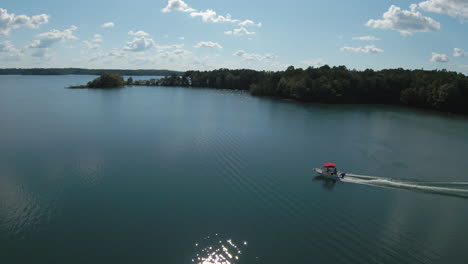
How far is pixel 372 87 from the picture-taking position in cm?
6800

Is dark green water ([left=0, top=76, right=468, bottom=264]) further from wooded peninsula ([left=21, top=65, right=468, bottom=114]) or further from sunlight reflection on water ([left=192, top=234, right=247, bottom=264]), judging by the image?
wooded peninsula ([left=21, top=65, right=468, bottom=114])

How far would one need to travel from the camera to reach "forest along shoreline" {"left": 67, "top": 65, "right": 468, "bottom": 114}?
54.5 metres

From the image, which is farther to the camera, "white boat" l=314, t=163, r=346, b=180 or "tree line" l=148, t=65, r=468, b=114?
"tree line" l=148, t=65, r=468, b=114

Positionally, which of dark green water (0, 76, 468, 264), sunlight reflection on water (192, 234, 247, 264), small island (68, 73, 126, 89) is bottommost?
sunlight reflection on water (192, 234, 247, 264)

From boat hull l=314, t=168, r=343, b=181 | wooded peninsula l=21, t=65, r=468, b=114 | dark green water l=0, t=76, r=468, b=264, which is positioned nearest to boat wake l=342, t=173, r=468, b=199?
dark green water l=0, t=76, r=468, b=264

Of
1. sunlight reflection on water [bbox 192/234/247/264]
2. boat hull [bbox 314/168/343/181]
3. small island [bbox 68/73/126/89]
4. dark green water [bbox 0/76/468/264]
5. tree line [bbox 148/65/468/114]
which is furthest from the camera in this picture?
small island [bbox 68/73/126/89]

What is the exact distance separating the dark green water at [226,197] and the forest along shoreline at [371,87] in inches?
1051

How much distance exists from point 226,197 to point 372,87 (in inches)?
2421

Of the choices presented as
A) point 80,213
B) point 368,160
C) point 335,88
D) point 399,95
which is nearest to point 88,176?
point 80,213

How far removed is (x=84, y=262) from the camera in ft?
37.7

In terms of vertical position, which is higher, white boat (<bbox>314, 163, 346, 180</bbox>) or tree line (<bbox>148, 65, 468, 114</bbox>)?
tree line (<bbox>148, 65, 468, 114</bbox>)

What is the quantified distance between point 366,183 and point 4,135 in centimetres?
3297

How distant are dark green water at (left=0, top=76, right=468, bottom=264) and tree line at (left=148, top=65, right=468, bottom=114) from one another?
1057 inches

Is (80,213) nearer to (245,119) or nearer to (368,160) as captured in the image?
(368,160)
